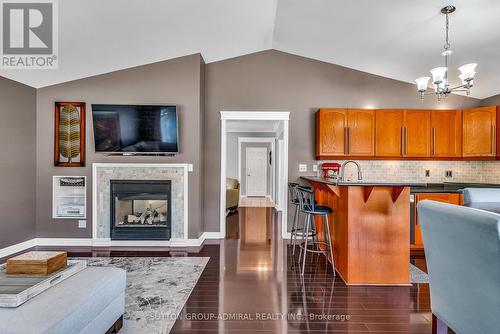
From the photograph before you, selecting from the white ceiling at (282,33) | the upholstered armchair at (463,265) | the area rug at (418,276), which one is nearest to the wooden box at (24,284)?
the upholstered armchair at (463,265)

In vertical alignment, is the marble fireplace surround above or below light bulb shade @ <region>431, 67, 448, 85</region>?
below

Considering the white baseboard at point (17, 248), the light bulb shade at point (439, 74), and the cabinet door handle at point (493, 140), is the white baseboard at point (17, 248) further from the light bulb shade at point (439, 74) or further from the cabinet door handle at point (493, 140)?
the cabinet door handle at point (493, 140)

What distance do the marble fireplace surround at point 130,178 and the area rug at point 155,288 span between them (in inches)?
18.7

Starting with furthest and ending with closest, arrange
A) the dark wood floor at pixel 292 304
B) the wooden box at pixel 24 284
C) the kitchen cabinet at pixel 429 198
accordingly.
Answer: the kitchen cabinet at pixel 429 198 → the dark wood floor at pixel 292 304 → the wooden box at pixel 24 284

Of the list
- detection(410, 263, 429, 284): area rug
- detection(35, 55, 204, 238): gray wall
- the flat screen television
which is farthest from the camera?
detection(35, 55, 204, 238): gray wall

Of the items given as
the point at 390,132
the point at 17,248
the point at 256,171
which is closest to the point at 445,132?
the point at 390,132

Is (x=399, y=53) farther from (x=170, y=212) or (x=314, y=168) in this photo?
(x=170, y=212)

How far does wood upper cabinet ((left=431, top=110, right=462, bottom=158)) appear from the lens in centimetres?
438

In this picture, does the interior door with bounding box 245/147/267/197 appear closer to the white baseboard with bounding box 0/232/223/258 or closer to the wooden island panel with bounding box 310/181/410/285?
the white baseboard with bounding box 0/232/223/258

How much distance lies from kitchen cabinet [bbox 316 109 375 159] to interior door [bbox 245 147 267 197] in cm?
617

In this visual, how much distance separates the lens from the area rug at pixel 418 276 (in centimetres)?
302

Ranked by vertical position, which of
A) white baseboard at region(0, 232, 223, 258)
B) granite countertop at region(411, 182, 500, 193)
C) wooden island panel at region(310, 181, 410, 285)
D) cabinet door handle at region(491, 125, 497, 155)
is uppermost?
cabinet door handle at region(491, 125, 497, 155)

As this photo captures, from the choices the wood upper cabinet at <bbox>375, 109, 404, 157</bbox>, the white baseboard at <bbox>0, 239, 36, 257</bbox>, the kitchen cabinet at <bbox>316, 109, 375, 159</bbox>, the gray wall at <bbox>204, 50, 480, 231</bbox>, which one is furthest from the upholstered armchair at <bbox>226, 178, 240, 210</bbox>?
the white baseboard at <bbox>0, 239, 36, 257</bbox>

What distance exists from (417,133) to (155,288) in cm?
427
